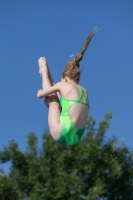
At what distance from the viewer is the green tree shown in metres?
23.3

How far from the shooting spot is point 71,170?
79.0 feet

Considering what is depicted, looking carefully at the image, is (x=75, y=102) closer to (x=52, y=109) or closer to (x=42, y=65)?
(x=52, y=109)

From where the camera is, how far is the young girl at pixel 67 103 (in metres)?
6.09

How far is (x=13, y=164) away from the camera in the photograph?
83.8 ft

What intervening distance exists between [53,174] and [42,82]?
1819cm

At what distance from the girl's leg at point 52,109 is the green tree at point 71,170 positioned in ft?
55.5

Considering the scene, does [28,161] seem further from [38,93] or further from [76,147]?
[38,93]

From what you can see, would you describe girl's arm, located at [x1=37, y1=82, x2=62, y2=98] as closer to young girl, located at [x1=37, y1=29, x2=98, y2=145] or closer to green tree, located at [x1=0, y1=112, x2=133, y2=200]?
young girl, located at [x1=37, y1=29, x2=98, y2=145]

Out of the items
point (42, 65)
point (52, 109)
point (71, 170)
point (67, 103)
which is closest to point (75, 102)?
point (67, 103)

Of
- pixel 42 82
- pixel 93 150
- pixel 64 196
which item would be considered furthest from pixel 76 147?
pixel 42 82

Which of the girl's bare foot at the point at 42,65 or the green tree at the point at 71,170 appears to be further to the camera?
the green tree at the point at 71,170

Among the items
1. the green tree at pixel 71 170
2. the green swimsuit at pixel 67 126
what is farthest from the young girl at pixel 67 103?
the green tree at pixel 71 170

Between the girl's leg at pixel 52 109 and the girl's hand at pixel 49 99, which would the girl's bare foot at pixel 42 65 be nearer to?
the girl's leg at pixel 52 109

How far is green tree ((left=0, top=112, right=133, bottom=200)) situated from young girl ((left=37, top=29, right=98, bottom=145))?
666 inches
